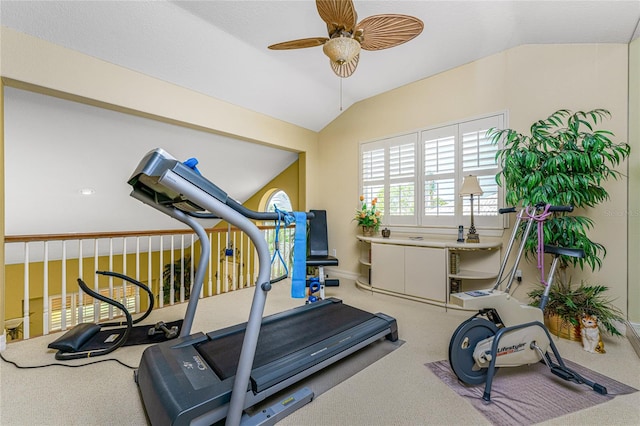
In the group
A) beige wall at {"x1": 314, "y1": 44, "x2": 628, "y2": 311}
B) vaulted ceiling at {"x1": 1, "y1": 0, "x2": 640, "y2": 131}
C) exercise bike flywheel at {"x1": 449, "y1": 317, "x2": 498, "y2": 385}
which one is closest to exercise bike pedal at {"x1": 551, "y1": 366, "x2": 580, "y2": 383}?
exercise bike flywheel at {"x1": 449, "y1": 317, "x2": 498, "y2": 385}

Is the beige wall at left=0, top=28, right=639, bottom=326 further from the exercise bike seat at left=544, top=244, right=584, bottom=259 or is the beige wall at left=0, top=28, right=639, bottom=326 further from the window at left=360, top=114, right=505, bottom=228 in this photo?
the exercise bike seat at left=544, top=244, right=584, bottom=259

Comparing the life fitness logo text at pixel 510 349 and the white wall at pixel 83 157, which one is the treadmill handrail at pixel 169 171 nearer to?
the life fitness logo text at pixel 510 349

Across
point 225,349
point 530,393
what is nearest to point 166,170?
point 225,349

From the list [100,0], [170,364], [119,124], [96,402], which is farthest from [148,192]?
[119,124]

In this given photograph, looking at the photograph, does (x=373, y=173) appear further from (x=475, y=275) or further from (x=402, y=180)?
(x=475, y=275)

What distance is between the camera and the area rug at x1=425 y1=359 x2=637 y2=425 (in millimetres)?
1519

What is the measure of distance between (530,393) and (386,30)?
261 cm

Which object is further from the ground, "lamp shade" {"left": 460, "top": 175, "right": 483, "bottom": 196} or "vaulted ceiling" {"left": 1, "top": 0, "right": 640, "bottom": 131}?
"vaulted ceiling" {"left": 1, "top": 0, "right": 640, "bottom": 131}

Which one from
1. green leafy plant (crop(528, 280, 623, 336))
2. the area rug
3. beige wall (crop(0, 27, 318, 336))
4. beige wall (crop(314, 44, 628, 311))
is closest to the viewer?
the area rug

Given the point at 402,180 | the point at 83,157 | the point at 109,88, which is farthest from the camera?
the point at 402,180

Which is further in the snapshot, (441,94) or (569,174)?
(441,94)

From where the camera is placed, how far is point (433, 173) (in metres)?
3.63

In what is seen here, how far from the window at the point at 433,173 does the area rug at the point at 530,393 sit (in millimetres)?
1675

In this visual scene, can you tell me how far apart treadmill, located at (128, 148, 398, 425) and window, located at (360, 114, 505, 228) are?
1.86m
